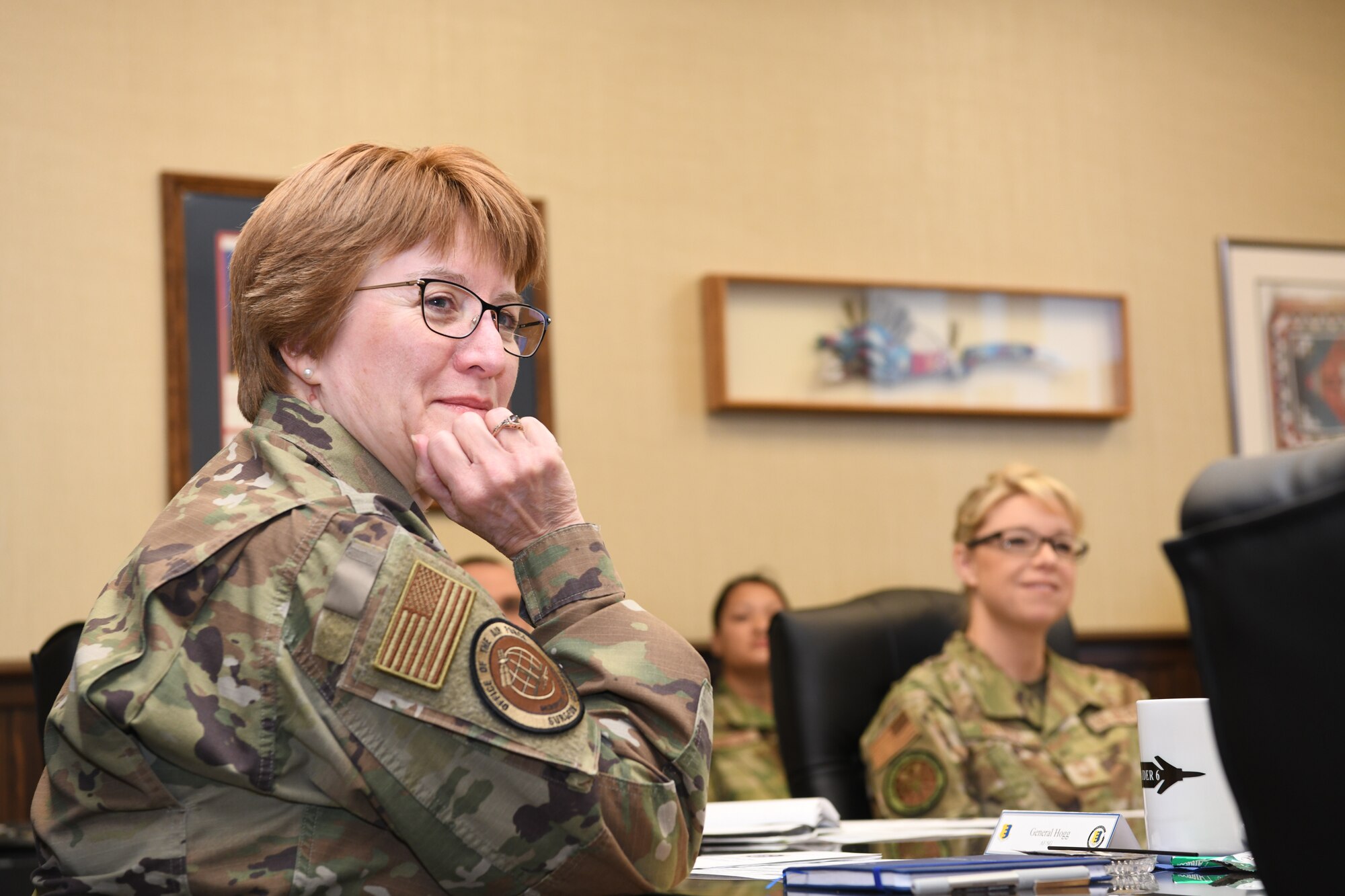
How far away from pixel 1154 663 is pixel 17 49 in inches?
144

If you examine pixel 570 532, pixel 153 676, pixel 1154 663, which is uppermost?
pixel 570 532

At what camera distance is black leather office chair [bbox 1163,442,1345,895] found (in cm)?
74

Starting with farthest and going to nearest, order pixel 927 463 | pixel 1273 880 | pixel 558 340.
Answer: pixel 927 463 → pixel 558 340 → pixel 1273 880

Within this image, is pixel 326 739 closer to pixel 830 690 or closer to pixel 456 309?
pixel 456 309

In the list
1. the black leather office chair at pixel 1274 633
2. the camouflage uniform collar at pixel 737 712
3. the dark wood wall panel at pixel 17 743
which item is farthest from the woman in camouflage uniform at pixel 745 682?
the black leather office chair at pixel 1274 633

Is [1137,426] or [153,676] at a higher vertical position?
[1137,426]

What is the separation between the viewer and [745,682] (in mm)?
3977

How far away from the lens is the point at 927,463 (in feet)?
14.3

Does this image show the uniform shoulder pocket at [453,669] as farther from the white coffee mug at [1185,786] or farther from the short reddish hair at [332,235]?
the white coffee mug at [1185,786]

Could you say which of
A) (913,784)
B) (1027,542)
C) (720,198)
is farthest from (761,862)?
(720,198)

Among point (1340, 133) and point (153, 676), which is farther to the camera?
point (1340, 133)

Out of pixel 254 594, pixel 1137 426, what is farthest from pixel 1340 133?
pixel 254 594

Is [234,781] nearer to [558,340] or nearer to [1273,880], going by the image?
[1273,880]

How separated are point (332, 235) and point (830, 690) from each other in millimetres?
1723
